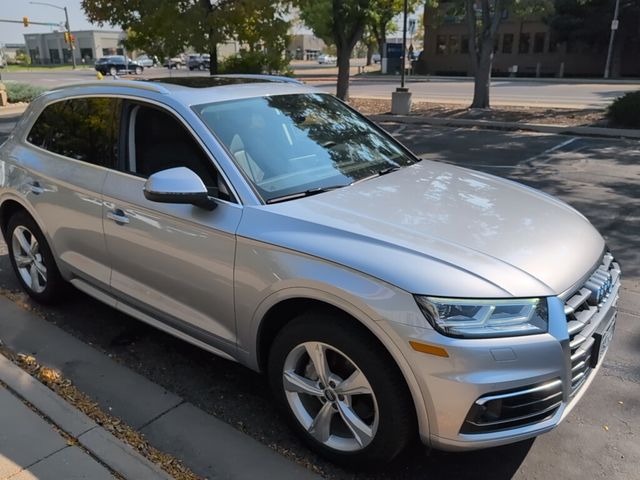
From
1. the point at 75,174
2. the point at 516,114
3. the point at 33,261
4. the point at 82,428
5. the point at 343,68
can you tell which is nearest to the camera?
the point at 82,428

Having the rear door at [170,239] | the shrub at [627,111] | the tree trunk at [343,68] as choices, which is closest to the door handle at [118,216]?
the rear door at [170,239]

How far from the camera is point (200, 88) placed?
340cm

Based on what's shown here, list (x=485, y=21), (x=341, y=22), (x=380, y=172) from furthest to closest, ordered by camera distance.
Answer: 1. (x=341, y=22)
2. (x=485, y=21)
3. (x=380, y=172)

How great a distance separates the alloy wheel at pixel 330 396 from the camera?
2.43 metres

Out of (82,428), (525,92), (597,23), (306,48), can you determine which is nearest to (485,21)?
(525,92)

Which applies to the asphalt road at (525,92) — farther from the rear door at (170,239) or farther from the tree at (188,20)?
the rear door at (170,239)

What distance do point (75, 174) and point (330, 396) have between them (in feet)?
7.51

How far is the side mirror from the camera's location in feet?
8.86

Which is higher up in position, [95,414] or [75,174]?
[75,174]

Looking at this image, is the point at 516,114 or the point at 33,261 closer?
the point at 33,261

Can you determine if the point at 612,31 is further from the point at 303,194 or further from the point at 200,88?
the point at 303,194

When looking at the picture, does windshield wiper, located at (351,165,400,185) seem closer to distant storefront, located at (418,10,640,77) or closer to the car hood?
the car hood

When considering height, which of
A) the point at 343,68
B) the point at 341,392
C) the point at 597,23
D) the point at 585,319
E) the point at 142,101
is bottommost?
the point at 341,392

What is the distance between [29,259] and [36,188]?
0.67 metres
